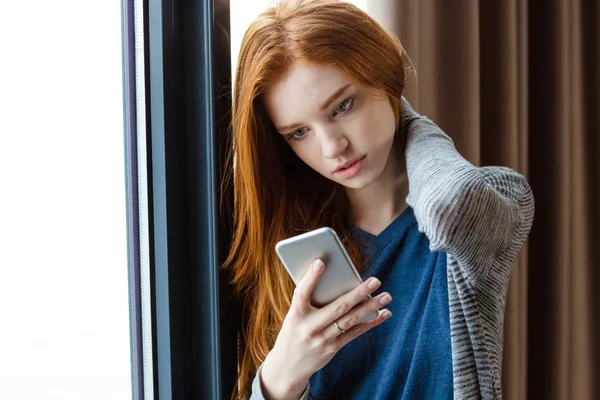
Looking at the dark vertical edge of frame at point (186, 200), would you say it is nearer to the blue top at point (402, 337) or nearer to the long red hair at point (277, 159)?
the long red hair at point (277, 159)

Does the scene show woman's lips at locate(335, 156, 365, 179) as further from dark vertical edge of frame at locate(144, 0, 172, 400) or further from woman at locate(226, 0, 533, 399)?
dark vertical edge of frame at locate(144, 0, 172, 400)

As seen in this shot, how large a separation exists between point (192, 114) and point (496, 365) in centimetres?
55

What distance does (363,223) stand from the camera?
3.34 ft

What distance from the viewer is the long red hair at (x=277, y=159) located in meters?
0.84

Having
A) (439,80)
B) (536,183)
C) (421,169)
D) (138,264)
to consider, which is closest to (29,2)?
(138,264)

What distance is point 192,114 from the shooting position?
933 millimetres

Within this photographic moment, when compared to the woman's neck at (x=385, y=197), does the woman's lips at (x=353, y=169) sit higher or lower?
higher

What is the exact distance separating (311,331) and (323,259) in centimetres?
10

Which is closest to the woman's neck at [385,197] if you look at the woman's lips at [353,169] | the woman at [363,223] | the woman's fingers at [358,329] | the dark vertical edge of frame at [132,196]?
the woman at [363,223]

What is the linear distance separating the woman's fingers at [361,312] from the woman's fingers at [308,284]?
46mm

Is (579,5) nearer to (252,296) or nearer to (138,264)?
(252,296)

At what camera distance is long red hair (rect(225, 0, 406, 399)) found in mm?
844

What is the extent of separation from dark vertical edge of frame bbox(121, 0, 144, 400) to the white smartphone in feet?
0.85

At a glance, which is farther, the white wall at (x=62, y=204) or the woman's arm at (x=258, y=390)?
the woman's arm at (x=258, y=390)
